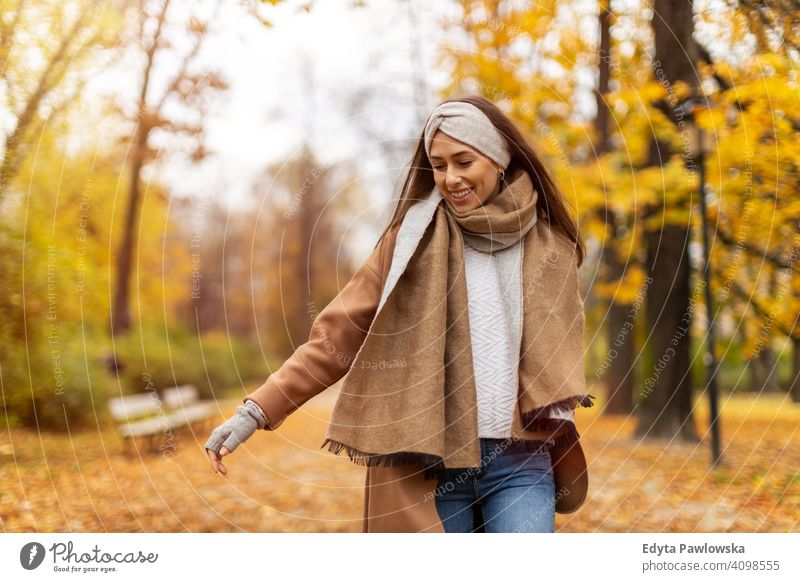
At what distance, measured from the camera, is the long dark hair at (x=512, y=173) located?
2.87 m

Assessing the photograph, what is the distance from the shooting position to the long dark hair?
287 centimetres

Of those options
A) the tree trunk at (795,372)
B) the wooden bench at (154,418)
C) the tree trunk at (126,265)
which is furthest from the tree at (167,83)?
the tree trunk at (795,372)

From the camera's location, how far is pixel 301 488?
24.6ft

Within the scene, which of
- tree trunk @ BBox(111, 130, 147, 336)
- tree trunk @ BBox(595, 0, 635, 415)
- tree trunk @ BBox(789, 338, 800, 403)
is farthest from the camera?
tree trunk @ BBox(111, 130, 147, 336)

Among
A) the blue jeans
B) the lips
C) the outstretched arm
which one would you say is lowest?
the blue jeans

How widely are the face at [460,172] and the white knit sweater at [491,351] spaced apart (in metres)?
0.21

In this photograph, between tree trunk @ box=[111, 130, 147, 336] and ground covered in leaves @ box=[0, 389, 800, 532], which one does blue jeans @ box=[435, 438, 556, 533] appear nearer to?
ground covered in leaves @ box=[0, 389, 800, 532]

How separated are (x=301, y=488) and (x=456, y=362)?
5.17m

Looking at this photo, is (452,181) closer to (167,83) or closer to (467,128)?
(467,128)

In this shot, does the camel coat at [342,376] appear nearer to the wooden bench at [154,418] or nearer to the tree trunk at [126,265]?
the wooden bench at [154,418]

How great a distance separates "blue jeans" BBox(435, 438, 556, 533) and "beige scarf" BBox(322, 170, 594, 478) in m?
0.05

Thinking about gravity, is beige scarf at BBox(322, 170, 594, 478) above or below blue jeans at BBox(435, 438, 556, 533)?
above

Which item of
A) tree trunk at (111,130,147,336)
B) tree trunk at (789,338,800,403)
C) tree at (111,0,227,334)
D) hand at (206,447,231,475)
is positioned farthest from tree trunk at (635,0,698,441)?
tree trunk at (111,130,147,336)
